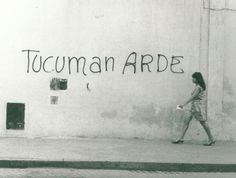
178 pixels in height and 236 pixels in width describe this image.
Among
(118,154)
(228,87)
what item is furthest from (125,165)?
(228,87)

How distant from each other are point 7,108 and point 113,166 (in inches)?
152

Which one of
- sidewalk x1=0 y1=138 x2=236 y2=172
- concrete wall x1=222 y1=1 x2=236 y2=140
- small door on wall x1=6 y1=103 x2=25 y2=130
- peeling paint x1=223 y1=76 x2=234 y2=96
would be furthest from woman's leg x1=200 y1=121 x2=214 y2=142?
small door on wall x1=6 y1=103 x2=25 y2=130

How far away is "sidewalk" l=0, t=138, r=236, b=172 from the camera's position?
36.5 feet

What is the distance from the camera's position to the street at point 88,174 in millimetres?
10266

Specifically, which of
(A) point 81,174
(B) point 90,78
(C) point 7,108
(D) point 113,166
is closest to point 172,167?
(D) point 113,166

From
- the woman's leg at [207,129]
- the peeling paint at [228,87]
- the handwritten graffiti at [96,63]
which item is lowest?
the woman's leg at [207,129]

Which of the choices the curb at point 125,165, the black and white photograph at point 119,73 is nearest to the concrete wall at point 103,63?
the black and white photograph at point 119,73

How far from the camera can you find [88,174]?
34.7 ft

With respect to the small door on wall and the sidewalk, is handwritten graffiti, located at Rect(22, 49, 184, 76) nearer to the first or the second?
the small door on wall

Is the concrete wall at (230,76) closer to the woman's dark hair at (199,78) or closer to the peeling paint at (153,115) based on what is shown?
the woman's dark hair at (199,78)

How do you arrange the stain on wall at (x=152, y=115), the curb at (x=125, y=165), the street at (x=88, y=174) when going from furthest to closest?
the stain on wall at (x=152, y=115) → the curb at (x=125, y=165) → the street at (x=88, y=174)

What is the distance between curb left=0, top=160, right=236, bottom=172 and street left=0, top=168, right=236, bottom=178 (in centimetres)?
19

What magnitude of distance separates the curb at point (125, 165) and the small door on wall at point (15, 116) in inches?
117

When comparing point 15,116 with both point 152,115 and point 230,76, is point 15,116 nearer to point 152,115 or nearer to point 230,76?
point 152,115
